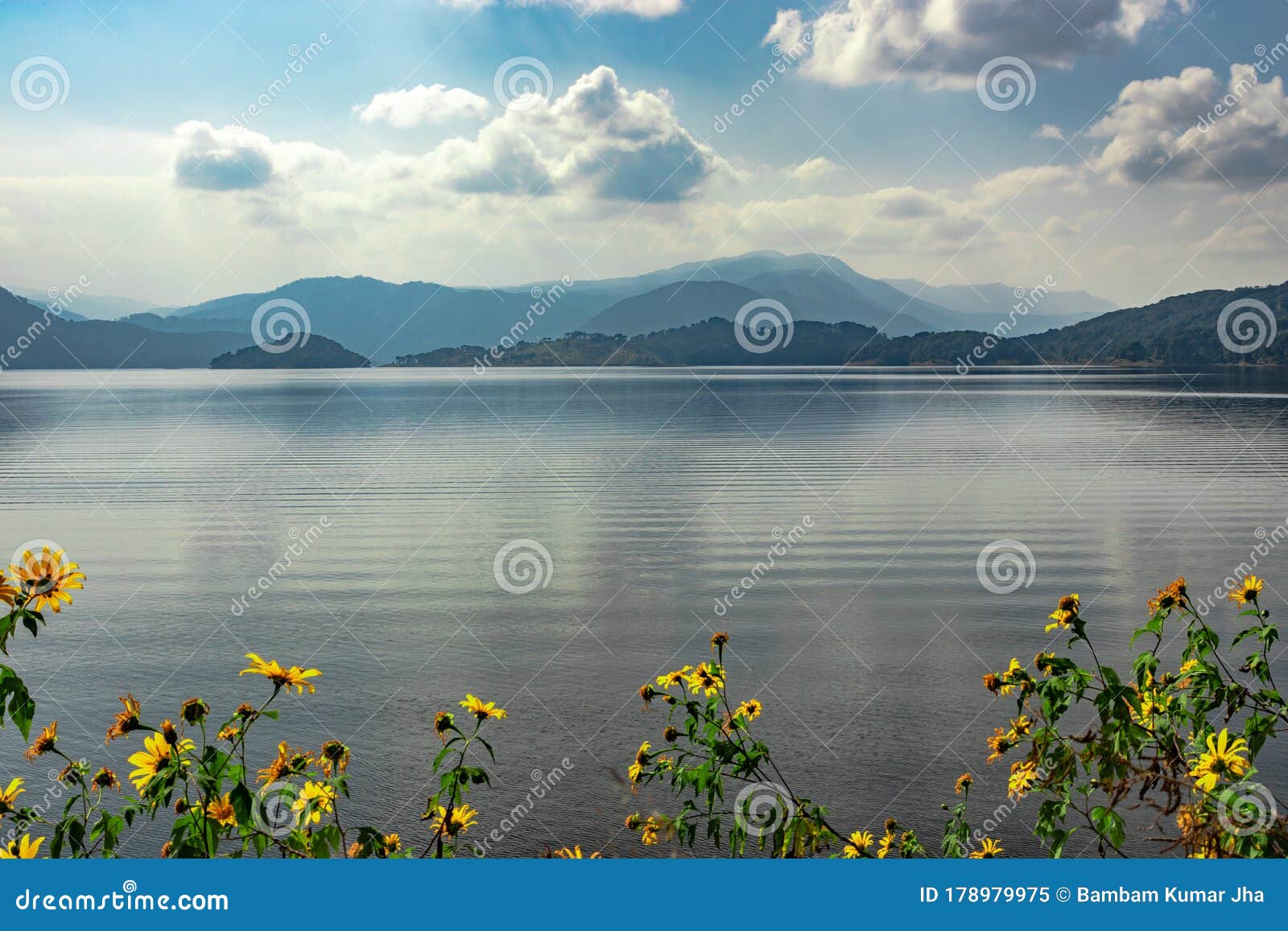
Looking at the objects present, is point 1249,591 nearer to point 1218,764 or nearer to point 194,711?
point 1218,764

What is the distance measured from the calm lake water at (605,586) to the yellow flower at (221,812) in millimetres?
3602

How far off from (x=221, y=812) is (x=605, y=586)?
11.0m

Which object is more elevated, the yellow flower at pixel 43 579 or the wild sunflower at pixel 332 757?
the yellow flower at pixel 43 579

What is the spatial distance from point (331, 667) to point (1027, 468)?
23087 millimetres

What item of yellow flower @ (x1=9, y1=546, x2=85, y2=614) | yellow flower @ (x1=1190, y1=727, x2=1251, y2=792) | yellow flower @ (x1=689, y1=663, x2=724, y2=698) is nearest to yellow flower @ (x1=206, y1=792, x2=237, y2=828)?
yellow flower @ (x1=9, y1=546, x2=85, y2=614)

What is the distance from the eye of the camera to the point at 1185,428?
141ft

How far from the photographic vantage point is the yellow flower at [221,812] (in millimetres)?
3683

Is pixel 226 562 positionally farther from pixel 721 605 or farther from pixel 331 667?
pixel 721 605

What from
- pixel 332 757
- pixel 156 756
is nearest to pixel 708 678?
pixel 332 757

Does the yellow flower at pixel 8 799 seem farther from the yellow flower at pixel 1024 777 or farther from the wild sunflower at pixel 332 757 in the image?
the yellow flower at pixel 1024 777

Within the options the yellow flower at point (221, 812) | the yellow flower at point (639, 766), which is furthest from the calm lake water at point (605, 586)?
the yellow flower at point (221, 812)

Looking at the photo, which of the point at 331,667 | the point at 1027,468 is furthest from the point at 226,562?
the point at 1027,468

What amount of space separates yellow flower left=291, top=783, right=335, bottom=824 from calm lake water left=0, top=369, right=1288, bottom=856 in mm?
3270

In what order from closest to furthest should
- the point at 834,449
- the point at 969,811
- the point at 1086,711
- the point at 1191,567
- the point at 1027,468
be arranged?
1. the point at 969,811
2. the point at 1086,711
3. the point at 1191,567
4. the point at 1027,468
5. the point at 834,449
